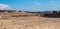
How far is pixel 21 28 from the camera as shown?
1176cm

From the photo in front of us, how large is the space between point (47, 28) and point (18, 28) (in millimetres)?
2230

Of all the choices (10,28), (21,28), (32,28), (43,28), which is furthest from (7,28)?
(43,28)

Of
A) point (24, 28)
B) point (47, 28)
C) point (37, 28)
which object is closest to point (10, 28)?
point (24, 28)

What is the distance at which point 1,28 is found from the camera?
11789 mm

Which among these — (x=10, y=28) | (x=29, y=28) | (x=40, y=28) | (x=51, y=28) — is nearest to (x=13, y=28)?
(x=10, y=28)

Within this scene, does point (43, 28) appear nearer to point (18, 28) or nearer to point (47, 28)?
point (47, 28)

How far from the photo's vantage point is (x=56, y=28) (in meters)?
11.9

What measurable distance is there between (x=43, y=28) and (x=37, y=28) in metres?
0.48

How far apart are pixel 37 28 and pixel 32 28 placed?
15.2 inches

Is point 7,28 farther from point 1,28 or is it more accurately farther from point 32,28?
point 32,28

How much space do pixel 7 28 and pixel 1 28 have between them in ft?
A: 1.57

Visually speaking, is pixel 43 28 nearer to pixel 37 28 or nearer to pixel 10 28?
pixel 37 28

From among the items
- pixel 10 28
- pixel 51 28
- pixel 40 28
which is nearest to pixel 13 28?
pixel 10 28

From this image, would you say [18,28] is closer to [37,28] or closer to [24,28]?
[24,28]
